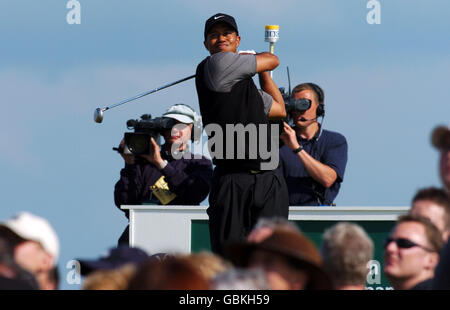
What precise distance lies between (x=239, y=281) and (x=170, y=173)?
524 centimetres

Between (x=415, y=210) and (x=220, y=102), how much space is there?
1.79 metres

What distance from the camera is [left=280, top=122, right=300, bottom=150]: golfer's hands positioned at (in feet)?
30.0

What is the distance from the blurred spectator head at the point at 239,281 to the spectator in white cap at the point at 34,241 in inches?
49.9

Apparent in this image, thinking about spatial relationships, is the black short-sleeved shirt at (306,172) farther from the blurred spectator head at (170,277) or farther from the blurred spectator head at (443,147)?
the blurred spectator head at (170,277)

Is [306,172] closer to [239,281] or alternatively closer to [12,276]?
[12,276]

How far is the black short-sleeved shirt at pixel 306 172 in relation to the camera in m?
9.36

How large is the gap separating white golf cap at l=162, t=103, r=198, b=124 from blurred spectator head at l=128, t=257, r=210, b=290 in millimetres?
5612

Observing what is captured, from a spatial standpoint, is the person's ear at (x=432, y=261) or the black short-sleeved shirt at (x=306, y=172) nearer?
the person's ear at (x=432, y=261)

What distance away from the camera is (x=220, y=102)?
774cm

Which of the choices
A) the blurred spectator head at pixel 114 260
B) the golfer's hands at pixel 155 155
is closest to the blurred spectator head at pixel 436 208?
the blurred spectator head at pixel 114 260

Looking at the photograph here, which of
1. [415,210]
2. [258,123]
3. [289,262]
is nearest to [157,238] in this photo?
[258,123]

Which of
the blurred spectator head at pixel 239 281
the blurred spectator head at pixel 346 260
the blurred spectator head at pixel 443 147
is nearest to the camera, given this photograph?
the blurred spectator head at pixel 239 281

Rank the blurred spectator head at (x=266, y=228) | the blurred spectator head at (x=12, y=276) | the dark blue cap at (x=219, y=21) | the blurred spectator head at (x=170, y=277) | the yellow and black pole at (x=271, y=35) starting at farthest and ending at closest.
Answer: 1. the yellow and black pole at (x=271, y=35)
2. the dark blue cap at (x=219, y=21)
3. the blurred spectator head at (x=266, y=228)
4. the blurred spectator head at (x=12, y=276)
5. the blurred spectator head at (x=170, y=277)
